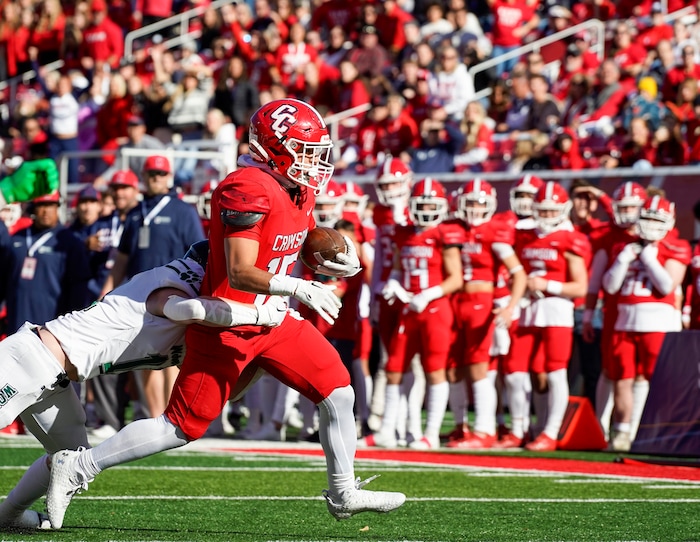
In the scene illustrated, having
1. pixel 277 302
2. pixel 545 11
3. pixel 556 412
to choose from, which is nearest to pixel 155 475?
pixel 277 302

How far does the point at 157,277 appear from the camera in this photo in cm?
534

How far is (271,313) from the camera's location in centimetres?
512

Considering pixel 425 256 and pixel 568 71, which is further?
pixel 568 71

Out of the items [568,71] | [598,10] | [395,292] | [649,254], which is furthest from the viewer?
[598,10]

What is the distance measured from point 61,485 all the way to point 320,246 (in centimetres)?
132

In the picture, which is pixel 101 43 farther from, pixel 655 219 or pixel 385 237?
pixel 655 219

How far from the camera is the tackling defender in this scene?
509 cm

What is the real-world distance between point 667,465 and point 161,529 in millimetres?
4036

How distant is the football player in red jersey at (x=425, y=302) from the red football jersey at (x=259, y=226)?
475 centimetres

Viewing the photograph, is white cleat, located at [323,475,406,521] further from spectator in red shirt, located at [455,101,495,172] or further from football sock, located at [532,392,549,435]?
spectator in red shirt, located at [455,101,495,172]

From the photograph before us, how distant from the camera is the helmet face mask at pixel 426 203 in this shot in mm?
10148

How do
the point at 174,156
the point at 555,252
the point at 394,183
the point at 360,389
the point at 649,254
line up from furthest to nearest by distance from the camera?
the point at 174,156, the point at 394,183, the point at 360,389, the point at 555,252, the point at 649,254

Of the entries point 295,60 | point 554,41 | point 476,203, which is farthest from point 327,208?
point 295,60

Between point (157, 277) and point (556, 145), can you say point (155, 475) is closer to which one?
point (157, 277)
